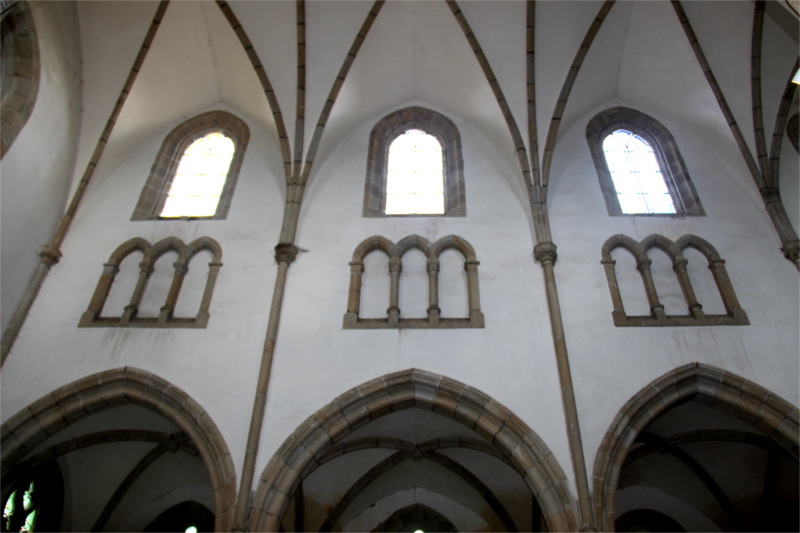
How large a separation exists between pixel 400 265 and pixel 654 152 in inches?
218

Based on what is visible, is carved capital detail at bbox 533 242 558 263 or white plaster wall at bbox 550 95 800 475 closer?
white plaster wall at bbox 550 95 800 475

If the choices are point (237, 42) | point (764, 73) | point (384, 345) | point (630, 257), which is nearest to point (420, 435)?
point (384, 345)

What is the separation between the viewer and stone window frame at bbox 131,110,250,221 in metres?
10.4

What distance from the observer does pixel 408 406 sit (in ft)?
26.6

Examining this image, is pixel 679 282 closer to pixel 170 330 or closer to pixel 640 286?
pixel 640 286

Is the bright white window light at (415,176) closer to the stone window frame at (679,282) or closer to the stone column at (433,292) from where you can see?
the stone column at (433,292)

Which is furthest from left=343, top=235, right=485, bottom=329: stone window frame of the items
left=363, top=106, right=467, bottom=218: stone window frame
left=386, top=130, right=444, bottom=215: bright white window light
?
left=386, top=130, right=444, bottom=215: bright white window light

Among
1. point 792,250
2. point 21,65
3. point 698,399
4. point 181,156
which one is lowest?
point 698,399

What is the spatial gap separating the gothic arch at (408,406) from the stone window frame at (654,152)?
424 centimetres

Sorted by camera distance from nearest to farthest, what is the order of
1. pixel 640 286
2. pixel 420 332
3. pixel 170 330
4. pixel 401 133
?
pixel 420 332 → pixel 170 330 → pixel 640 286 → pixel 401 133

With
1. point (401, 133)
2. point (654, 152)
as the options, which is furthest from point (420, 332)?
point (654, 152)

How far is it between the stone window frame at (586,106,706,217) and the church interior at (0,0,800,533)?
59mm

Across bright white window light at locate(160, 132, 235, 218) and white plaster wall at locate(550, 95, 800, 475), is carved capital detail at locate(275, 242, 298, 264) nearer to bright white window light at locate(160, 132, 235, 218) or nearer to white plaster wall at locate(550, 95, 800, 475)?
bright white window light at locate(160, 132, 235, 218)

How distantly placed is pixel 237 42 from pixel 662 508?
35.4 ft
